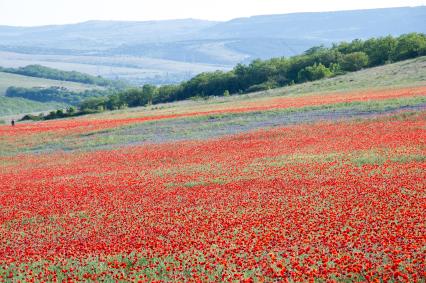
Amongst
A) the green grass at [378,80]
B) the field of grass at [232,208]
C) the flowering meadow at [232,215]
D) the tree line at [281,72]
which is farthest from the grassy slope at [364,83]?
the flowering meadow at [232,215]

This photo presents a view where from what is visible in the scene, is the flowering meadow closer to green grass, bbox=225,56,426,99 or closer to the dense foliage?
green grass, bbox=225,56,426,99

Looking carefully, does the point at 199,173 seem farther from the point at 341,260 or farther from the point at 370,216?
the point at 341,260

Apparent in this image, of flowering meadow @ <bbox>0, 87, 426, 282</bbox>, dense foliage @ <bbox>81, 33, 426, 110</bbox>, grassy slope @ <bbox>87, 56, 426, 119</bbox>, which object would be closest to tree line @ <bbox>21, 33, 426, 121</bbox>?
dense foliage @ <bbox>81, 33, 426, 110</bbox>

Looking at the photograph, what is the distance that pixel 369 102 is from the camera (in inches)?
2125

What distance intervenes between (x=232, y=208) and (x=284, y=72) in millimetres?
112378

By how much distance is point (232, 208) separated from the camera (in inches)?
742

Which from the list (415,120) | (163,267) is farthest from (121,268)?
(415,120)

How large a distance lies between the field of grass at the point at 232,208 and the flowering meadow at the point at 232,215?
42 millimetres

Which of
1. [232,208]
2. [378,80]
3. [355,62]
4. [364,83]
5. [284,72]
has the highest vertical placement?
[355,62]

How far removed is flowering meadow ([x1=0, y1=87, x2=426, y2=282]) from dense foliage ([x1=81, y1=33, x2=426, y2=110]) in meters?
81.4

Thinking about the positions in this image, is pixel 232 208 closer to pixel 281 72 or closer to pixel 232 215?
pixel 232 215

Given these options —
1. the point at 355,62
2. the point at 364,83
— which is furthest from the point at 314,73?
the point at 364,83

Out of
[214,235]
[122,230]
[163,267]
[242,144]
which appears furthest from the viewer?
[242,144]

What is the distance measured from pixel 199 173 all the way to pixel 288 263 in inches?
586
